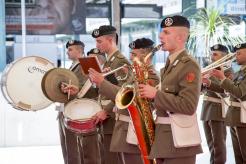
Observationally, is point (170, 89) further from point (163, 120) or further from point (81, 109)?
point (81, 109)

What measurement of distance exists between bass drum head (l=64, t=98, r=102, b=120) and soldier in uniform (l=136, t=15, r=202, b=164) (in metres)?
1.40

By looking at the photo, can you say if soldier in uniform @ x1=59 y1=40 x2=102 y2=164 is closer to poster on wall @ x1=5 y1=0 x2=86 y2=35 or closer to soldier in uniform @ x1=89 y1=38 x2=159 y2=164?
soldier in uniform @ x1=89 y1=38 x2=159 y2=164

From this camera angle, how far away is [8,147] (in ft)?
26.2

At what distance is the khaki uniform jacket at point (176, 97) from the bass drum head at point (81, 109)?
1410 millimetres

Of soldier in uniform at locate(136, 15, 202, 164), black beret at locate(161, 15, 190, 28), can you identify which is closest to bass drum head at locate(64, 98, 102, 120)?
soldier in uniform at locate(136, 15, 202, 164)

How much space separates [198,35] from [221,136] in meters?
2.33

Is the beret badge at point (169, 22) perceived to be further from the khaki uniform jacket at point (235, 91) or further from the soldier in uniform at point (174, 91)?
the khaki uniform jacket at point (235, 91)

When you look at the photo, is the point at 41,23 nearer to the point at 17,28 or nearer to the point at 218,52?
the point at 17,28

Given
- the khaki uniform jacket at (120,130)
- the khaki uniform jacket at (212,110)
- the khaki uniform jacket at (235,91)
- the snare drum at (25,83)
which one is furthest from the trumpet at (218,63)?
the snare drum at (25,83)

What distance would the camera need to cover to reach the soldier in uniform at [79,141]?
5.01m

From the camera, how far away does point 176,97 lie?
10.2ft

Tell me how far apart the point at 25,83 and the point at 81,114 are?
2.56 feet

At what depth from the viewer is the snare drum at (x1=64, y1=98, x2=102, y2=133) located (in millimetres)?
4531

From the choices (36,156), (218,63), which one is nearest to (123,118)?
(218,63)
